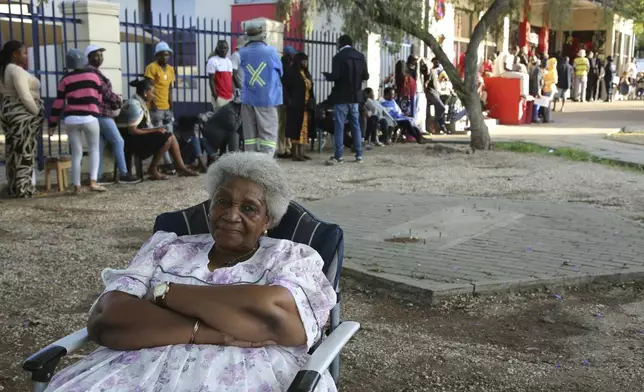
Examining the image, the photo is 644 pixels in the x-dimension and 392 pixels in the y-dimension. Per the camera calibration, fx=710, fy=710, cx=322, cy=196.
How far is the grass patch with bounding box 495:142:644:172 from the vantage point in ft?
39.0

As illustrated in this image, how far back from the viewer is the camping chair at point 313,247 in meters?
2.33

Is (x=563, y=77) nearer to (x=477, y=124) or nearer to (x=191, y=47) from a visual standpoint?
(x=477, y=124)

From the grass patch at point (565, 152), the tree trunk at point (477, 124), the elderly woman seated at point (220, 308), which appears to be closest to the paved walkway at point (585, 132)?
the grass patch at point (565, 152)

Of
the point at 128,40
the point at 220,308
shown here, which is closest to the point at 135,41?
the point at 128,40

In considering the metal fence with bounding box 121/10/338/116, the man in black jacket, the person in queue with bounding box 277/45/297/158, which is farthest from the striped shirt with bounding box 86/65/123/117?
the person in queue with bounding box 277/45/297/158

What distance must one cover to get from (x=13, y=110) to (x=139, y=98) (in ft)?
6.01

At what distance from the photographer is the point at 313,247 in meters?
2.93

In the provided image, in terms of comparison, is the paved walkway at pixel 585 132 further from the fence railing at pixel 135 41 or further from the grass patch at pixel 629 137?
the fence railing at pixel 135 41

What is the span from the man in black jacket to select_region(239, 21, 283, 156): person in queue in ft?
6.23

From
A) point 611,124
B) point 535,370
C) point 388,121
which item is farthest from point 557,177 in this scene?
point 611,124

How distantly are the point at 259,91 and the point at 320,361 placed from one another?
7449 mm

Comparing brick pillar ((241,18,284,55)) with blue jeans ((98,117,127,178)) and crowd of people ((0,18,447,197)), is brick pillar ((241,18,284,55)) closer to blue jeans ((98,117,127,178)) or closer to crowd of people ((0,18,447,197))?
crowd of people ((0,18,447,197))

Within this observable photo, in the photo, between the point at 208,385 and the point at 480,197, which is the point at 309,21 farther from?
the point at 208,385

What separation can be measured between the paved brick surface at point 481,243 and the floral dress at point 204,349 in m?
2.27
